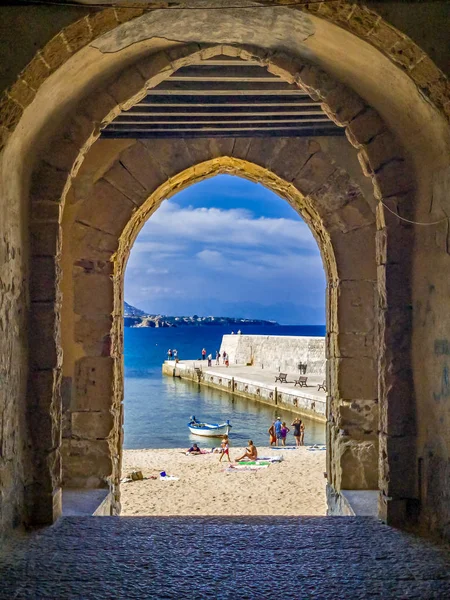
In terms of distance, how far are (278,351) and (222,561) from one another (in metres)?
29.4

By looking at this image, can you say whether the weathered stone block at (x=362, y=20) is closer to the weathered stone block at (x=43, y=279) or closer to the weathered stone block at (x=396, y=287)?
the weathered stone block at (x=396, y=287)

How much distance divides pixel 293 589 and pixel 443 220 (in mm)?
2141

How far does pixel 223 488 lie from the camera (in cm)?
1234

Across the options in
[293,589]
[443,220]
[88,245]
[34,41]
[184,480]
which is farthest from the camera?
[184,480]

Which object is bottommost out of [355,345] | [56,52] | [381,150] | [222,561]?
[222,561]

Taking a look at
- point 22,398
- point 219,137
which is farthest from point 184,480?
point 22,398

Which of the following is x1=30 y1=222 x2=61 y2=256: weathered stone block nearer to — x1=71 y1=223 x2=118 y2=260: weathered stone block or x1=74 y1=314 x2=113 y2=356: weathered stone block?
x1=71 y1=223 x2=118 y2=260: weathered stone block

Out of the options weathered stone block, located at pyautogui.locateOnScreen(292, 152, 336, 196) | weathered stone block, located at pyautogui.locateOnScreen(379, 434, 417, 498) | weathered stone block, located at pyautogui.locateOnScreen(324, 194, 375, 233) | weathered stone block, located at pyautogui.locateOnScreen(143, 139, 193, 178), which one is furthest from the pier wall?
weathered stone block, located at pyautogui.locateOnScreen(379, 434, 417, 498)

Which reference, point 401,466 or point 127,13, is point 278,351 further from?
point 127,13

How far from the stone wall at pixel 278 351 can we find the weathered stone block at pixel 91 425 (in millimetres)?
21635

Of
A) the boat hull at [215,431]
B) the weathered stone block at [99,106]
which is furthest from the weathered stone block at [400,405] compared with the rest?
the boat hull at [215,431]

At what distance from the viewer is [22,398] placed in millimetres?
3965

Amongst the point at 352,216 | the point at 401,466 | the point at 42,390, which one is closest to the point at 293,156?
the point at 352,216

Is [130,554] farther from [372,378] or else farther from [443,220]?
[372,378]
